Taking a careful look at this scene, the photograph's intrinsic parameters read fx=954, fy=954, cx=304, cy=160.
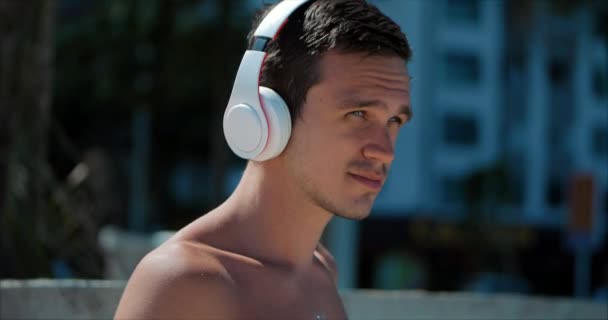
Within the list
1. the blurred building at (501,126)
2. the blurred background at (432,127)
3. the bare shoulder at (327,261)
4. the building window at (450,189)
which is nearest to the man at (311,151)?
the bare shoulder at (327,261)

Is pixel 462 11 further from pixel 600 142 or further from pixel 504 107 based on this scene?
pixel 600 142

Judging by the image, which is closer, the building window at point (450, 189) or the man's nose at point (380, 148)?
the man's nose at point (380, 148)

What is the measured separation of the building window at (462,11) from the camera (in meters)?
→ 37.1

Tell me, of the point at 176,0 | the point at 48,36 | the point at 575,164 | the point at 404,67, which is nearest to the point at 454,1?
the point at 575,164

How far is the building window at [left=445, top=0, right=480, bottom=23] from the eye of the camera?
37.1 meters

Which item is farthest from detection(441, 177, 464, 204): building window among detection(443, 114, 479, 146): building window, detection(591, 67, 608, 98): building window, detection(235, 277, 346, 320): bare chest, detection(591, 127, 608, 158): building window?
detection(235, 277, 346, 320): bare chest

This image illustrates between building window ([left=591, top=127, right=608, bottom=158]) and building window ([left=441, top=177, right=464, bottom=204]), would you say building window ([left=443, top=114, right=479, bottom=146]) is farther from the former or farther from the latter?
building window ([left=591, top=127, right=608, bottom=158])

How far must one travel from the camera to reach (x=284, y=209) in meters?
2.13

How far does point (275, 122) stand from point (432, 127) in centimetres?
3507

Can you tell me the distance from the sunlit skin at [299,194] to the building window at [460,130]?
3543 centimetres

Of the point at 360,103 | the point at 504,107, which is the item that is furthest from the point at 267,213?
the point at 504,107

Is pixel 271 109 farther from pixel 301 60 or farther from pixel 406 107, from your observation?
pixel 406 107

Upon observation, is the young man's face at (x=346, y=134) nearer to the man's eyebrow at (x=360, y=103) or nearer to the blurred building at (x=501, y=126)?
the man's eyebrow at (x=360, y=103)

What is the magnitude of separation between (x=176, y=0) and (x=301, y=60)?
72.5 ft
